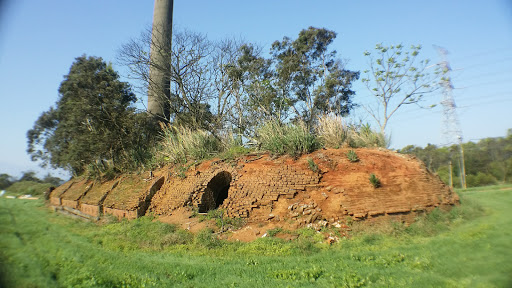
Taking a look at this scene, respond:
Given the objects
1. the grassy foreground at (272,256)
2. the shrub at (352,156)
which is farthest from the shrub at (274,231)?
the shrub at (352,156)

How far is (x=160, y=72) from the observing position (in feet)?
60.0

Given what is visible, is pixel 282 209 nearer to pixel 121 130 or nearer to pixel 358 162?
pixel 358 162

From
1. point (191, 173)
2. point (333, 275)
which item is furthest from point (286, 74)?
point (333, 275)

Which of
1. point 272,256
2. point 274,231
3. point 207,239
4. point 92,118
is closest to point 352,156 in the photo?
point 274,231

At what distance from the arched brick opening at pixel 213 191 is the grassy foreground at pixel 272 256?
229 centimetres

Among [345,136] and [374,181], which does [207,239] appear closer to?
[374,181]

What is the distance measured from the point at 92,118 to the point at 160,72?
460 cm

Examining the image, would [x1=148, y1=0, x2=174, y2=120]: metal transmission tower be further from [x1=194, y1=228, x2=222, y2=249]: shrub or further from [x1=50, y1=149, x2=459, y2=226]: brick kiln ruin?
[x1=194, y1=228, x2=222, y2=249]: shrub

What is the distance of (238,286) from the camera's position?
4844 millimetres

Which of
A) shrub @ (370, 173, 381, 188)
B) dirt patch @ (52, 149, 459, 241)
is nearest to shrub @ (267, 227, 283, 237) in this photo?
dirt patch @ (52, 149, 459, 241)

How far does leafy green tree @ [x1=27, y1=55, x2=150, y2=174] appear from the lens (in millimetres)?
14867

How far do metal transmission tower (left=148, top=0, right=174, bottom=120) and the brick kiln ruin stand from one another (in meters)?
7.88

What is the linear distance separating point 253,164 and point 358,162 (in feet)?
10.3

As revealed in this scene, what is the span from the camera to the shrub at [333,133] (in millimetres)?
11227
